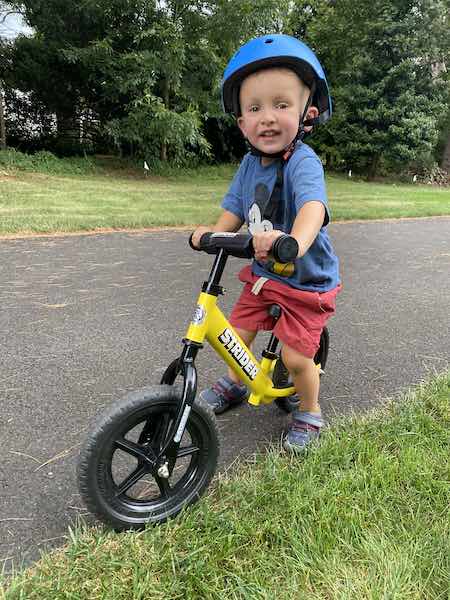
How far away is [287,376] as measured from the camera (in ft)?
9.03

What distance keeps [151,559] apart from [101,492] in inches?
11.1

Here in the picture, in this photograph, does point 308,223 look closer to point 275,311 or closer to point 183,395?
point 275,311

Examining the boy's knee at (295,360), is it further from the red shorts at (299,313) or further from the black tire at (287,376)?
the black tire at (287,376)

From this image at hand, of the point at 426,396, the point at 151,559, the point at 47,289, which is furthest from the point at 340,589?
the point at 47,289

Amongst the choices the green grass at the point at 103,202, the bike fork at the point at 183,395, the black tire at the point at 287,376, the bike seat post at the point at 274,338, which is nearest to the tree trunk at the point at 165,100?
the green grass at the point at 103,202

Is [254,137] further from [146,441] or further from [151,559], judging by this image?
[151,559]

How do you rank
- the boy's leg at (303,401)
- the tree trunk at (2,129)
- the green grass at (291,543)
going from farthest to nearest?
the tree trunk at (2,129) → the boy's leg at (303,401) → the green grass at (291,543)

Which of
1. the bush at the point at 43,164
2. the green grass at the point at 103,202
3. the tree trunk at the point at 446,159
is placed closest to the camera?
the green grass at the point at 103,202

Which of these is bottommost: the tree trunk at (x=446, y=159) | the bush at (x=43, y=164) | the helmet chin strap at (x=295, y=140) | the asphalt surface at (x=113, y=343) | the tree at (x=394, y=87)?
the asphalt surface at (x=113, y=343)

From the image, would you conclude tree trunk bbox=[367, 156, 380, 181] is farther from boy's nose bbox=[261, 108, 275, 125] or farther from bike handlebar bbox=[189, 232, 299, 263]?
bike handlebar bbox=[189, 232, 299, 263]

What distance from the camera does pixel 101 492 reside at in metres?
1.77

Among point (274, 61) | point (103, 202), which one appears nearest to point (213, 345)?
point (274, 61)

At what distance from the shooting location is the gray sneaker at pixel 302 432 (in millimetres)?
2373

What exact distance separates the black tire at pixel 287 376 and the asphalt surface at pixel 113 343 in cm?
7
